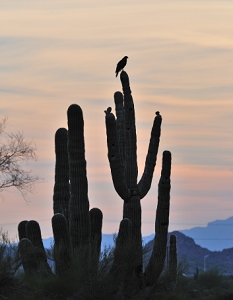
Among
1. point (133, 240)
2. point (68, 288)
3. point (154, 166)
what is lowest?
point (68, 288)

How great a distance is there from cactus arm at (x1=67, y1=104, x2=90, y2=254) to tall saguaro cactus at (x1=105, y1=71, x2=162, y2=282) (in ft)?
3.37

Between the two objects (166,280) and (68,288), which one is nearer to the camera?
(68,288)

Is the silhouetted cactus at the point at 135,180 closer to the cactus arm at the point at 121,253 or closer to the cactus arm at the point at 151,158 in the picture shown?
the cactus arm at the point at 151,158

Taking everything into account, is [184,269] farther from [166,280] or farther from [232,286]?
[232,286]

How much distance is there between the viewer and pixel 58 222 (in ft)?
65.9

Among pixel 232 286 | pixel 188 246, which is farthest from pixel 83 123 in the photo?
pixel 188 246

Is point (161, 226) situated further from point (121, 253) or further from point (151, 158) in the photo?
point (121, 253)

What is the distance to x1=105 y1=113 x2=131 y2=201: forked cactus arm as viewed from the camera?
21.3 m

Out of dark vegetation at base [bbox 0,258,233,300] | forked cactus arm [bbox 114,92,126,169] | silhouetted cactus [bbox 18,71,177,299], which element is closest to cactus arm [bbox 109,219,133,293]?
silhouetted cactus [bbox 18,71,177,299]

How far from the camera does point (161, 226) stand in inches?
909

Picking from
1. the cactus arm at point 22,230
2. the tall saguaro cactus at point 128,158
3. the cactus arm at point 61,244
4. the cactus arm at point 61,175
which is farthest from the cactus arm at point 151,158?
the cactus arm at point 22,230

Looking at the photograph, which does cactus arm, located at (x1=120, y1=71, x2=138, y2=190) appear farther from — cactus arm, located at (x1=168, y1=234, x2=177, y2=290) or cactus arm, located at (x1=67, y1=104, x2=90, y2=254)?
cactus arm, located at (x1=168, y1=234, x2=177, y2=290)

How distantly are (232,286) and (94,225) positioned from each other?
33985 mm

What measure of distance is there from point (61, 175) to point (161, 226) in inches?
119
